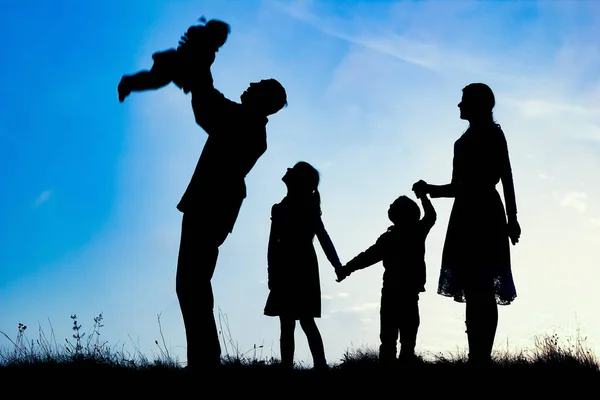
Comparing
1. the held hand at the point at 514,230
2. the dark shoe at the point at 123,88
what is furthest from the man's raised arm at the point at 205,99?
the held hand at the point at 514,230

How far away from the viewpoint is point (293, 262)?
7762mm

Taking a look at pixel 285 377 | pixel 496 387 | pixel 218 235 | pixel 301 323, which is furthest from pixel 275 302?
pixel 496 387

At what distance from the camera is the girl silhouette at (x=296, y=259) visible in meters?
7.66

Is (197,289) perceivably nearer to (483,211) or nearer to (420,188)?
(420,188)

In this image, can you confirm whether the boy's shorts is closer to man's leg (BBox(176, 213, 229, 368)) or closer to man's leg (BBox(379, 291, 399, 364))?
man's leg (BBox(176, 213, 229, 368))

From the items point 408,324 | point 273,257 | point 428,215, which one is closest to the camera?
point 428,215

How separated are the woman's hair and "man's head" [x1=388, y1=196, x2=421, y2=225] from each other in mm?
1962

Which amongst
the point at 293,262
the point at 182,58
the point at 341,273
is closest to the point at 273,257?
the point at 293,262

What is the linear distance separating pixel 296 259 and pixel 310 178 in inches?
37.2

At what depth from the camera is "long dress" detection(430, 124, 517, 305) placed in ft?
20.2

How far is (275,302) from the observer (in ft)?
25.3

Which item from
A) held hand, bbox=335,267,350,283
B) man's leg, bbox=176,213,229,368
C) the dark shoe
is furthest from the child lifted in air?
held hand, bbox=335,267,350,283

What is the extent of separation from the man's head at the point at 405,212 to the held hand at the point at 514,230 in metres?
1.96

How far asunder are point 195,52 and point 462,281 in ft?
10.6
